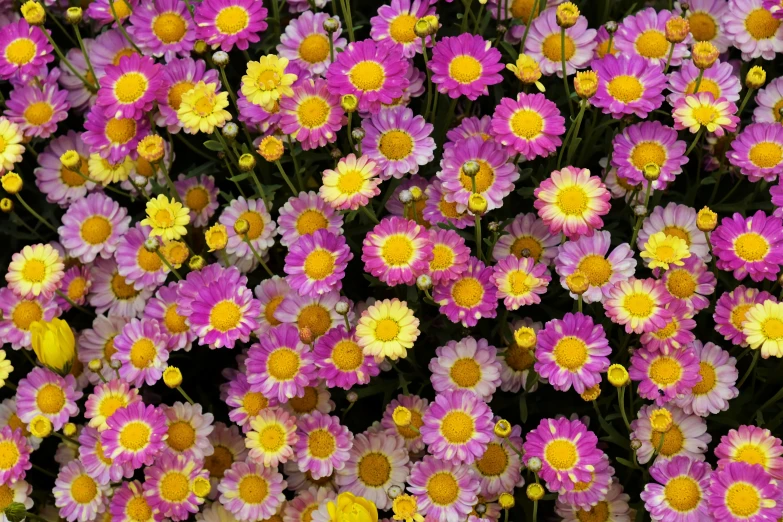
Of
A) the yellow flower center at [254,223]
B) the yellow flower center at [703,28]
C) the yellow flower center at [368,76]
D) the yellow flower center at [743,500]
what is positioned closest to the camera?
the yellow flower center at [743,500]

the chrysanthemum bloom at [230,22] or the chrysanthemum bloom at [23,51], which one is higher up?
the chrysanthemum bloom at [230,22]

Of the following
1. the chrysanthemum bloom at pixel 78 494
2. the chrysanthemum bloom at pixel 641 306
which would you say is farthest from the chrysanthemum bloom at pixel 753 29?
the chrysanthemum bloom at pixel 78 494

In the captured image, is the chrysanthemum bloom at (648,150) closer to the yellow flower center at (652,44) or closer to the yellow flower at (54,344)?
the yellow flower center at (652,44)

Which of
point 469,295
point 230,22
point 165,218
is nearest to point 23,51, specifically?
point 230,22

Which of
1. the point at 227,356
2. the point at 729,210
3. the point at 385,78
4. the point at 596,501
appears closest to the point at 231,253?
the point at 227,356

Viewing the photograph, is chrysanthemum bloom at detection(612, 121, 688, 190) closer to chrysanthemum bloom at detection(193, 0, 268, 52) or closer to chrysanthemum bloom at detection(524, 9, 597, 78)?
chrysanthemum bloom at detection(524, 9, 597, 78)

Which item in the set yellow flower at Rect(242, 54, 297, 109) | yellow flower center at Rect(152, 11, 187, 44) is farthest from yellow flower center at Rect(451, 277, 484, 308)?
yellow flower center at Rect(152, 11, 187, 44)
